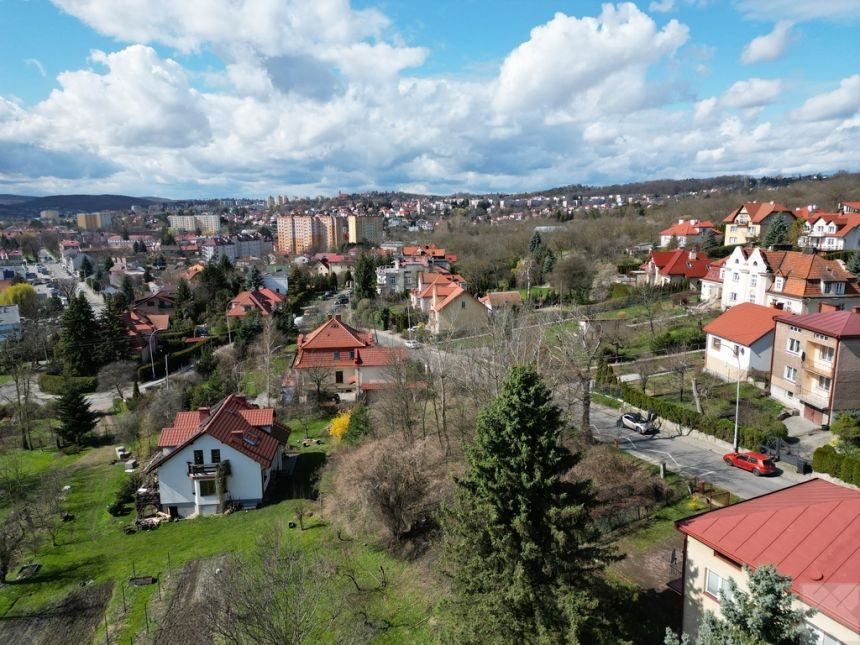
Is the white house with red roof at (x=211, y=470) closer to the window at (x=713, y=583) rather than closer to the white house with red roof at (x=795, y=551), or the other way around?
the white house with red roof at (x=795, y=551)

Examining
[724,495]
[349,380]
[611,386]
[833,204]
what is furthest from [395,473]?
[833,204]

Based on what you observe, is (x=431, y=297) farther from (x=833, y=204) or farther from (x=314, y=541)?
(x=833, y=204)

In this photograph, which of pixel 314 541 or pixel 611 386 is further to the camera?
pixel 611 386

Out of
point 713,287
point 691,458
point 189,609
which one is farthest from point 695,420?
point 713,287

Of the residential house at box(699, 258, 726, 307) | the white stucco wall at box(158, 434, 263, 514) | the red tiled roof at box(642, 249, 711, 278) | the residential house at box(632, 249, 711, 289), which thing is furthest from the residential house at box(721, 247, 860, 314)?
the white stucco wall at box(158, 434, 263, 514)

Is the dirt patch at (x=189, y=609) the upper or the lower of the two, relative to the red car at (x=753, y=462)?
lower

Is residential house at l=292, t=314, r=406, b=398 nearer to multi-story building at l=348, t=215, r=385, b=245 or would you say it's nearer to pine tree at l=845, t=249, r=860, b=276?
pine tree at l=845, t=249, r=860, b=276

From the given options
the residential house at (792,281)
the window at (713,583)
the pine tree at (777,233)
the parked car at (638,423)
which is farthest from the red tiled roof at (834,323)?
the pine tree at (777,233)
